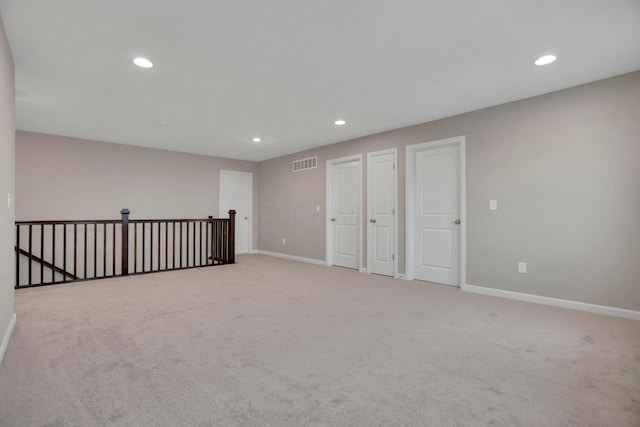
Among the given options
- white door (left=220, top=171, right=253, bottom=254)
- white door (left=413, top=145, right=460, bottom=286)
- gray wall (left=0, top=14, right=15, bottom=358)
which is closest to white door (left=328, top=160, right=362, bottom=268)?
white door (left=413, top=145, right=460, bottom=286)

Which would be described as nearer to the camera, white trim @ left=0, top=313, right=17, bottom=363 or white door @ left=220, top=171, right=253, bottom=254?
white trim @ left=0, top=313, right=17, bottom=363

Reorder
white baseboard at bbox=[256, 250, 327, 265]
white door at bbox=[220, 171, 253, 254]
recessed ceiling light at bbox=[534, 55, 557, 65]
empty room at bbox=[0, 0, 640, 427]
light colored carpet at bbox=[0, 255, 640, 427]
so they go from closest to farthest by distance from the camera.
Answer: light colored carpet at bbox=[0, 255, 640, 427], empty room at bbox=[0, 0, 640, 427], recessed ceiling light at bbox=[534, 55, 557, 65], white baseboard at bbox=[256, 250, 327, 265], white door at bbox=[220, 171, 253, 254]

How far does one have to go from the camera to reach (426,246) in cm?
476

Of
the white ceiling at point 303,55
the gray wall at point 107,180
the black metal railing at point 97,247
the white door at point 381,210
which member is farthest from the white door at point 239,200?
the white door at point 381,210

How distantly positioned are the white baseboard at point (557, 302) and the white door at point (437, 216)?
1.29 feet

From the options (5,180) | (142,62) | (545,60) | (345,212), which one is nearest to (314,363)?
(5,180)

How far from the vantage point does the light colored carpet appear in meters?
1.61

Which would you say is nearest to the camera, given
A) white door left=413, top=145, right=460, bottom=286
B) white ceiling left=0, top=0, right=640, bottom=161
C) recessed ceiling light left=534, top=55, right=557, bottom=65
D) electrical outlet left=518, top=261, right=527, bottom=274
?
white ceiling left=0, top=0, right=640, bottom=161

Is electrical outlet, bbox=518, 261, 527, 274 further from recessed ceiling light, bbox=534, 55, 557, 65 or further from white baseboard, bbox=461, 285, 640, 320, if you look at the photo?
recessed ceiling light, bbox=534, 55, 557, 65

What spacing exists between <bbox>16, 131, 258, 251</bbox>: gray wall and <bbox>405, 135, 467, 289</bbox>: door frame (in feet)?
15.0

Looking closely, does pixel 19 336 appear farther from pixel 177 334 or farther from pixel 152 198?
pixel 152 198

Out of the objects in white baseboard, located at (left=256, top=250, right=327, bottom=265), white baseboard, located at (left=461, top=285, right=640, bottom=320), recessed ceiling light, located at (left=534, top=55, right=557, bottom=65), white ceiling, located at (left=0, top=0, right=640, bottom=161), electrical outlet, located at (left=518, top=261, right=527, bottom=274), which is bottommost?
white baseboard, located at (left=461, top=285, right=640, bottom=320)

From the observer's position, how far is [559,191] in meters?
3.49

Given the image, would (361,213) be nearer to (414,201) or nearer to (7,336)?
(414,201)
